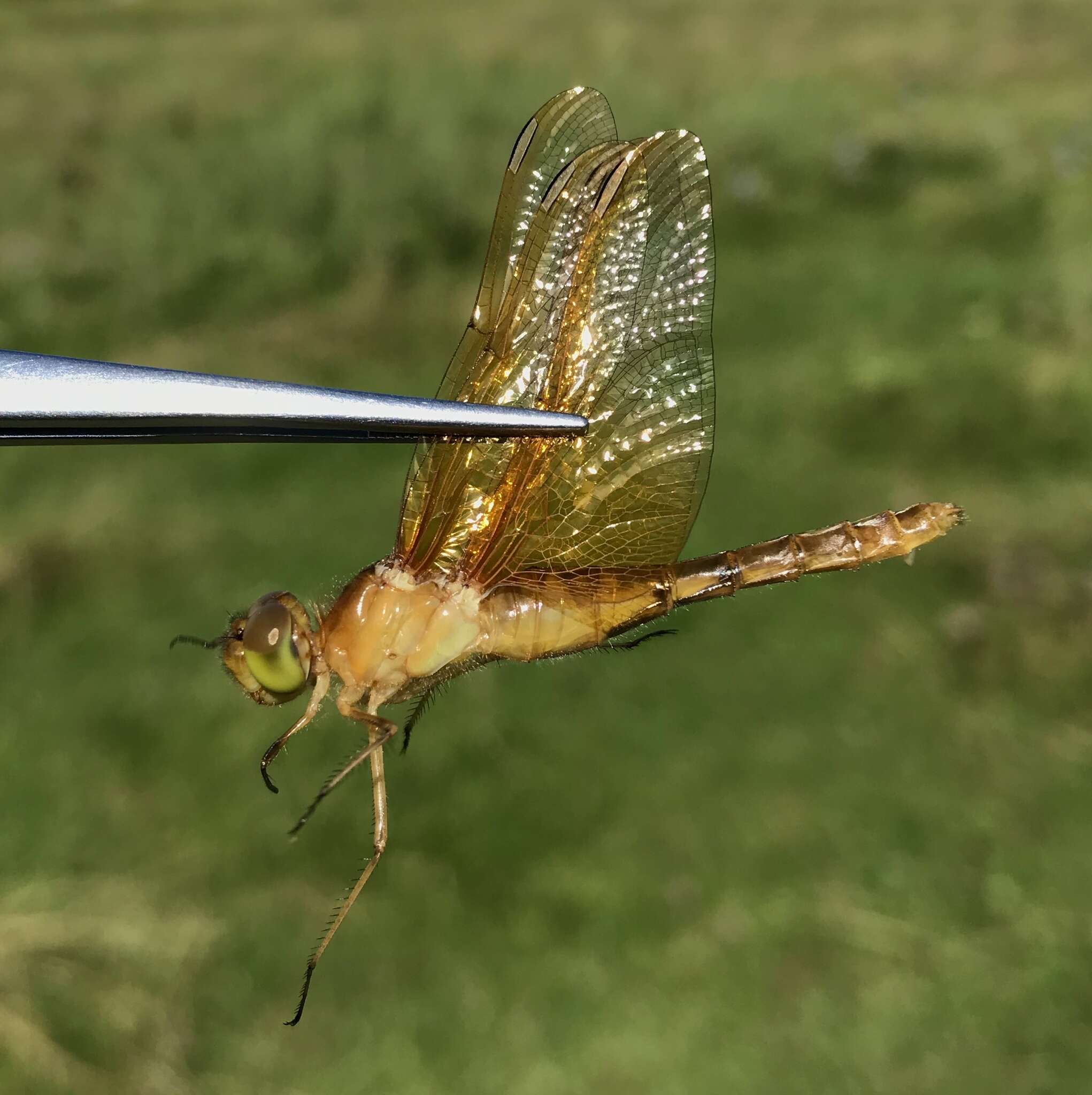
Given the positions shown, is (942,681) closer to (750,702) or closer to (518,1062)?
(750,702)

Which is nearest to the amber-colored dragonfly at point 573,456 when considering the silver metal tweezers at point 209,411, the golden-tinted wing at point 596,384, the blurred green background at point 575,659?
the golden-tinted wing at point 596,384

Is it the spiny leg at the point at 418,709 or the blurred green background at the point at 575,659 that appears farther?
the blurred green background at the point at 575,659

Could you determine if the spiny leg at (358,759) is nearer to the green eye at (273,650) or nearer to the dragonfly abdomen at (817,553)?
the green eye at (273,650)

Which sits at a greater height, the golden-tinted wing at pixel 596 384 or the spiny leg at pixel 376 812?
the golden-tinted wing at pixel 596 384

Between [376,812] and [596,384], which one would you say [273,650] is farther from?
[596,384]

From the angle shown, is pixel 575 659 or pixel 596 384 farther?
pixel 575 659

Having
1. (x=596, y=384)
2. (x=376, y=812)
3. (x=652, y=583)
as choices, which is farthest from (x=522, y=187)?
(x=376, y=812)
